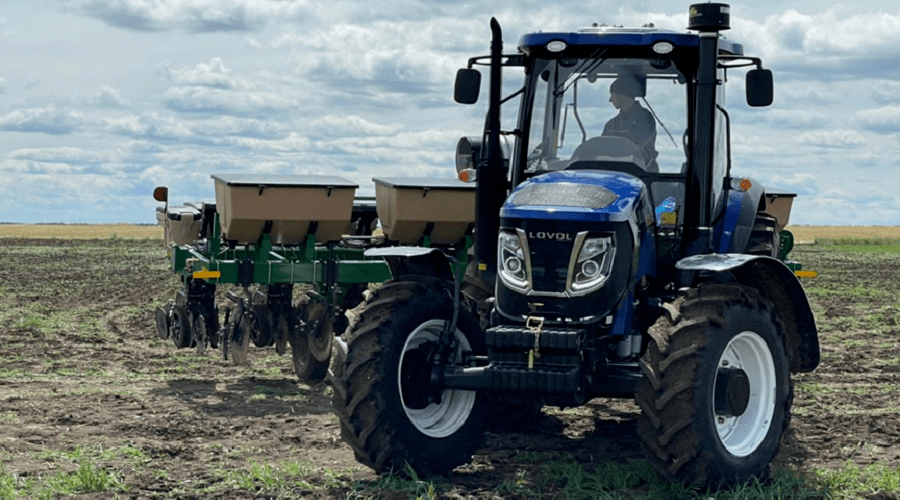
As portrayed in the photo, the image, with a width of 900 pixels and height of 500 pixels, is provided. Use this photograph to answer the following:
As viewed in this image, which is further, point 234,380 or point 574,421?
point 234,380

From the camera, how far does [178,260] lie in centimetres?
1392

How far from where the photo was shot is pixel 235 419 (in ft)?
35.7

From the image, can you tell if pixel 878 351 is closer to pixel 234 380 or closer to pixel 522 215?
pixel 234 380

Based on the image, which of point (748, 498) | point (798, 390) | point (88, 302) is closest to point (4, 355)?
point (88, 302)

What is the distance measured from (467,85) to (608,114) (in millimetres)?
1064

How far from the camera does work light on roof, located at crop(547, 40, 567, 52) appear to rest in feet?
27.8

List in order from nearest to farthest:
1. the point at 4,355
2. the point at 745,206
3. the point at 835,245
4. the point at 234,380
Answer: the point at 745,206 < the point at 234,380 < the point at 4,355 < the point at 835,245

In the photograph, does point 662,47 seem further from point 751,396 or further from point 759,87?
point 751,396

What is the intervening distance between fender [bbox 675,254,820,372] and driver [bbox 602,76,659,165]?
1.06 metres

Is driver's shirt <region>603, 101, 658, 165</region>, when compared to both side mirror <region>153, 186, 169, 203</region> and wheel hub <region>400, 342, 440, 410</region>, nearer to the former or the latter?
wheel hub <region>400, 342, 440, 410</region>

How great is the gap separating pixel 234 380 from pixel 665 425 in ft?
23.2

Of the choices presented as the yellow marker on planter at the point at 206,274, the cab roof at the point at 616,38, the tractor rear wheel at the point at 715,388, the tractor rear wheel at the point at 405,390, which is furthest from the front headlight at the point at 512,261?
the yellow marker on planter at the point at 206,274

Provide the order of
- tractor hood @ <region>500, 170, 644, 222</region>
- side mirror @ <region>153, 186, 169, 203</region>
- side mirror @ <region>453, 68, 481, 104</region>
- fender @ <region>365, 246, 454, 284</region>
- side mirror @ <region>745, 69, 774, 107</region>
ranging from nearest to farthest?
1. tractor hood @ <region>500, 170, 644, 222</region>
2. side mirror @ <region>745, 69, 774, 107</region>
3. side mirror @ <region>453, 68, 481, 104</region>
4. fender @ <region>365, 246, 454, 284</region>
5. side mirror @ <region>153, 186, 169, 203</region>

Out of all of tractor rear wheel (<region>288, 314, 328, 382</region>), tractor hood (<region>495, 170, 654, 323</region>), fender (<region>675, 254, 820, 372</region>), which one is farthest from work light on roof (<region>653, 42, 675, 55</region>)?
tractor rear wheel (<region>288, 314, 328, 382</region>)
